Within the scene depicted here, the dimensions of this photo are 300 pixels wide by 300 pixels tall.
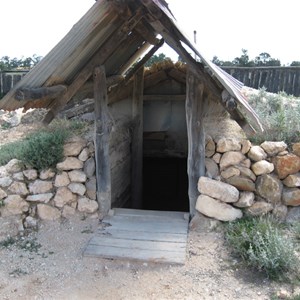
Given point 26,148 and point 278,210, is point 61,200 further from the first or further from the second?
point 278,210

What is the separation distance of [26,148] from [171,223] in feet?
7.96

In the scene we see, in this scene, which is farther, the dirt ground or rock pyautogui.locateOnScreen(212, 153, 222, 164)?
rock pyautogui.locateOnScreen(212, 153, 222, 164)

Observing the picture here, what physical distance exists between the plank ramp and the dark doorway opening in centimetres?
348

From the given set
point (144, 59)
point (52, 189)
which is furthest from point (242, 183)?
point (144, 59)

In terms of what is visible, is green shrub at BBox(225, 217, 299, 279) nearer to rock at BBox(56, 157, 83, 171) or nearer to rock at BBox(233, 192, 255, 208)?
rock at BBox(233, 192, 255, 208)

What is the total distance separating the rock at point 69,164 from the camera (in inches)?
214

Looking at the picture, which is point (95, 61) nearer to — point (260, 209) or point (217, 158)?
point (217, 158)

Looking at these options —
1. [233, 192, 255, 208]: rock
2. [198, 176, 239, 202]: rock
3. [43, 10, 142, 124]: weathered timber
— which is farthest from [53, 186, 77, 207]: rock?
[233, 192, 255, 208]: rock

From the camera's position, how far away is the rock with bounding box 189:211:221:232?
202 inches

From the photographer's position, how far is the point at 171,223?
539 centimetres

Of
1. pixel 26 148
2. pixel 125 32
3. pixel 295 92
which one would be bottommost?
pixel 26 148

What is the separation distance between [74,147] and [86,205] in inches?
34.8

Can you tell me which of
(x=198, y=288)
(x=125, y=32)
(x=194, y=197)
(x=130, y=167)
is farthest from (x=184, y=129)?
(x=198, y=288)

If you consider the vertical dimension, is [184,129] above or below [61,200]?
above
